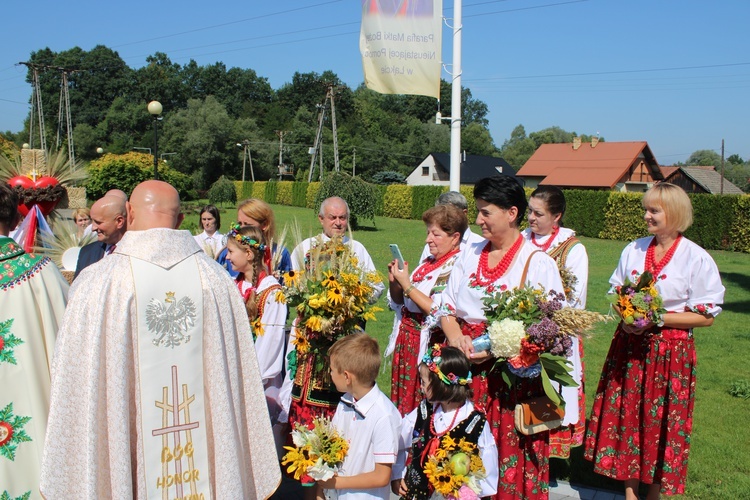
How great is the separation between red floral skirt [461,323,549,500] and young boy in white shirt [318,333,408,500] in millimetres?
557

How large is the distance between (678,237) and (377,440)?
2.62 meters

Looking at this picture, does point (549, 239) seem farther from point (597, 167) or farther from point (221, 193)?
point (597, 167)

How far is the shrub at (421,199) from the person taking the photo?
133 feet

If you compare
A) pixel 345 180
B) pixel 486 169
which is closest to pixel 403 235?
pixel 345 180

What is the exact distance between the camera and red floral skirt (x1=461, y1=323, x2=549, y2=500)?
359cm

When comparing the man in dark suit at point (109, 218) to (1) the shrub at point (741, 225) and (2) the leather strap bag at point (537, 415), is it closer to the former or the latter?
(2) the leather strap bag at point (537, 415)

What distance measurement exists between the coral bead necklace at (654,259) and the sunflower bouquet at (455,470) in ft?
6.77

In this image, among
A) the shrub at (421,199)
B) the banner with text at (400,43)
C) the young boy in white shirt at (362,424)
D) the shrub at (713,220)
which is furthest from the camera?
the shrub at (421,199)

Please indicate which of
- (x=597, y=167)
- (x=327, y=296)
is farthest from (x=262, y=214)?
(x=597, y=167)

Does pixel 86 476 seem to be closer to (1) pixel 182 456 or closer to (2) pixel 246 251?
(1) pixel 182 456

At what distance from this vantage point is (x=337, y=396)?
4.25 meters

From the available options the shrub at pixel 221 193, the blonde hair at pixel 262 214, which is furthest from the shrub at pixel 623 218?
the shrub at pixel 221 193

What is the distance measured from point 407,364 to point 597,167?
51914 millimetres

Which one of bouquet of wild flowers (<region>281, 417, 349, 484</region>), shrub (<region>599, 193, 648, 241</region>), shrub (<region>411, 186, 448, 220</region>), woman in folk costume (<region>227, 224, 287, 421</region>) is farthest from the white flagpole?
shrub (<region>411, 186, 448, 220</region>)
